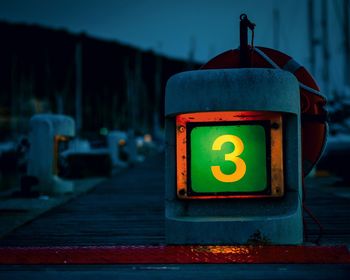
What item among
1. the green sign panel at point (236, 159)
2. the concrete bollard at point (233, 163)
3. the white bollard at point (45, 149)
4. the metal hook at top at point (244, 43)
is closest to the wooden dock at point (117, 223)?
the concrete bollard at point (233, 163)

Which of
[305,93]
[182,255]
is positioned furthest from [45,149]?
[182,255]

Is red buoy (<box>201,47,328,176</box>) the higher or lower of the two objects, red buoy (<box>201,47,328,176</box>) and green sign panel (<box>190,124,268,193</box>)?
the higher

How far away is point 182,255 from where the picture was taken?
5.77 metres

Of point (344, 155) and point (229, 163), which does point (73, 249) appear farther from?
point (344, 155)

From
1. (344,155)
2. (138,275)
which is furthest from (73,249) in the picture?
(344,155)

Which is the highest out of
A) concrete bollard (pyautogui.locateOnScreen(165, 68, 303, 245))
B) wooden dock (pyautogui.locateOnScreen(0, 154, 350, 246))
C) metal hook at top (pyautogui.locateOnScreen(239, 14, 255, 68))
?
metal hook at top (pyautogui.locateOnScreen(239, 14, 255, 68))

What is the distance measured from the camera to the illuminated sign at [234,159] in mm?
6301

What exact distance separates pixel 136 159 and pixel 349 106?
45.0ft

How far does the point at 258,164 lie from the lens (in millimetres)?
6309

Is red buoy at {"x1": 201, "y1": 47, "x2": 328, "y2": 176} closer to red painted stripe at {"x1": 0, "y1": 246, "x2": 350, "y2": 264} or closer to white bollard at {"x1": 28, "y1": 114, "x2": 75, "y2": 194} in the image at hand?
red painted stripe at {"x1": 0, "y1": 246, "x2": 350, "y2": 264}

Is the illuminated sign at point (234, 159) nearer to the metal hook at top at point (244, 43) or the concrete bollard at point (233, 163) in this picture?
the concrete bollard at point (233, 163)

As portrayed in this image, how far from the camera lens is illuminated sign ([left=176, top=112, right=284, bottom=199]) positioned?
630cm

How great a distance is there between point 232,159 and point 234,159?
19mm

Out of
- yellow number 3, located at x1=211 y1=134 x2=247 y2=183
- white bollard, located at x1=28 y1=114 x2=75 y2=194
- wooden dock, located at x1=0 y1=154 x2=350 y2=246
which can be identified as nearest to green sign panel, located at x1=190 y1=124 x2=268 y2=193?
yellow number 3, located at x1=211 y1=134 x2=247 y2=183
